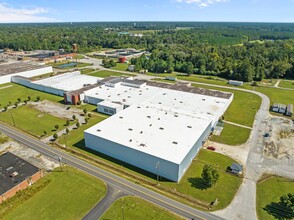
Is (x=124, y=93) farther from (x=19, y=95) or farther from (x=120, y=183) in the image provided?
(x=19, y=95)

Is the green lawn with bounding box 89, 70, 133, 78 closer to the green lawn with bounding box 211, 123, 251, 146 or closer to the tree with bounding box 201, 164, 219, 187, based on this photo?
the green lawn with bounding box 211, 123, 251, 146

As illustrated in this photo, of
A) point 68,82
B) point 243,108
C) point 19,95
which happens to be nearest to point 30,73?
point 19,95

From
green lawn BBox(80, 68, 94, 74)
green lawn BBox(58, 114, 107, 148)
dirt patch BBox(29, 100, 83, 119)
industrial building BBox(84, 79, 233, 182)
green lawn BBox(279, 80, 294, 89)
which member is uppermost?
green lawn BBox(80, 68, 94, 74)

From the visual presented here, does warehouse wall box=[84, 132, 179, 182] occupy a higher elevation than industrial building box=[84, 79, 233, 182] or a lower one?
lower

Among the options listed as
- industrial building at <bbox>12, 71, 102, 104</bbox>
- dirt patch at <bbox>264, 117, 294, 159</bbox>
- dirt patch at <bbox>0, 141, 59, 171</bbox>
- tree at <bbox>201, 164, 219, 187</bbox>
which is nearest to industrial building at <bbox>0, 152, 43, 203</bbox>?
dirt patch at <bbox>0, 141, 59, 171</bbox>

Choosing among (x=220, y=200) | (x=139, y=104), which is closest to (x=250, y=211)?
(x=220, y=200)

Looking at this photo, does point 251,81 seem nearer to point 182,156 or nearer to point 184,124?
point 184,124
